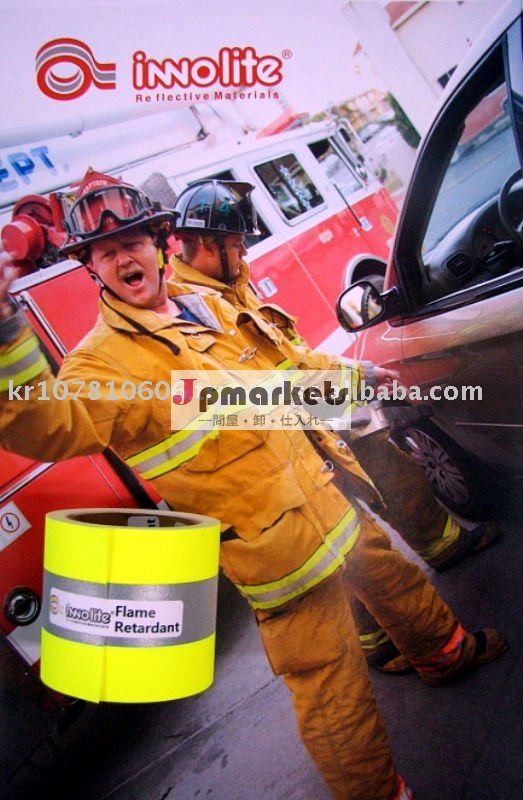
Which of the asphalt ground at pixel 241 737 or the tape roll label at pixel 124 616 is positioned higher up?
the tape roll label at pixel 124 616

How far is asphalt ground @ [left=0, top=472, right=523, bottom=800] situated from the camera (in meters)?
1.17

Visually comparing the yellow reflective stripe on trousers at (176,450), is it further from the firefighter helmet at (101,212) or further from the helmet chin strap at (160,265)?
the firefighter helmet at (101,212)

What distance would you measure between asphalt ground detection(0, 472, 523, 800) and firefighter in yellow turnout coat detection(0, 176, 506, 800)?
56 millimetres

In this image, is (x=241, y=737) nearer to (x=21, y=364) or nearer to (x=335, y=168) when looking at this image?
(x=21, y=364)

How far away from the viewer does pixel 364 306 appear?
142 centimetres

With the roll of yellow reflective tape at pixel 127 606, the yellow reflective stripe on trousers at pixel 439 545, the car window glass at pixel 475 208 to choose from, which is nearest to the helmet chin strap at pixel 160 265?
the roll of yellow reflective tape at pixel 127 606

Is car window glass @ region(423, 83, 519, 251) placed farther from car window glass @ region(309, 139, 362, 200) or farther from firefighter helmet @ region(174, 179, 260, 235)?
firefighter helmet @ region(174, 179, 260, 235)

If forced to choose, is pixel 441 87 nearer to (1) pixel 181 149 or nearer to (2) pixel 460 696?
(1) pixel 181 149

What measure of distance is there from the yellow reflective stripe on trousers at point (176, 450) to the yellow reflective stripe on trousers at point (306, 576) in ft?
1.18

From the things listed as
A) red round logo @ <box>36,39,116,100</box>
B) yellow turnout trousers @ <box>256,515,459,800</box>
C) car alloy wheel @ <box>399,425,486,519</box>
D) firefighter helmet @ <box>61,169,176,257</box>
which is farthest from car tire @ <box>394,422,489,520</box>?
red round logo @ <box>36,39,116,100</box>

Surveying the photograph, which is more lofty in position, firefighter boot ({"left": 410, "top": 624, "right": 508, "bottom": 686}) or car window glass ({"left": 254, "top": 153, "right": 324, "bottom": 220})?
car window glass ({"left": 254, "top": 153, "right": 324, "bottom": 220})

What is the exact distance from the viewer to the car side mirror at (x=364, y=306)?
1.39 m

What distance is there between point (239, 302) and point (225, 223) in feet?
0.65

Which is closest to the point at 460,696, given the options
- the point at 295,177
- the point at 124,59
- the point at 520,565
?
the point at 520,565
